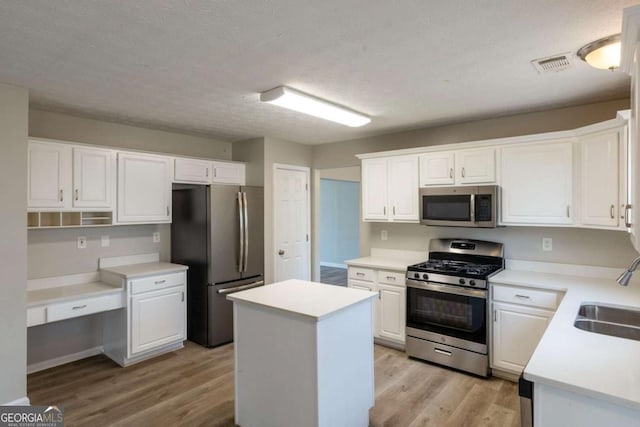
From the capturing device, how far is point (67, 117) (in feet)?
11.5

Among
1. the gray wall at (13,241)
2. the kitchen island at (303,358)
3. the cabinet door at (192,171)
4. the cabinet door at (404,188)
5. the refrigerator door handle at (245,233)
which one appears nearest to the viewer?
the kitchen island at (303,358)

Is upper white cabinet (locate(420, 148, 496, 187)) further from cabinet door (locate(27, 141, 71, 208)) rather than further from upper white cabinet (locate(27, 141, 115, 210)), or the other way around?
cabinet door (locate(27, 141, 71, 208))

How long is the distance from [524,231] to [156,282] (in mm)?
3642

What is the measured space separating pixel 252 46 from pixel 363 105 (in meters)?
1.41

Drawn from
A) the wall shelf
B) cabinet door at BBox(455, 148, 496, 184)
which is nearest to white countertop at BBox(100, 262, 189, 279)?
the wall shelf

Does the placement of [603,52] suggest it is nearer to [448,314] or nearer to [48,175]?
[448,314]

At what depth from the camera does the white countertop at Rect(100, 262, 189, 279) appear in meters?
3.50

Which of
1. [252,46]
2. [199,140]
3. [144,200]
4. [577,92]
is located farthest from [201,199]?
[577,92]

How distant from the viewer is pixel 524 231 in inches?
137

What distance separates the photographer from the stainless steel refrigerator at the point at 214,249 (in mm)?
3922

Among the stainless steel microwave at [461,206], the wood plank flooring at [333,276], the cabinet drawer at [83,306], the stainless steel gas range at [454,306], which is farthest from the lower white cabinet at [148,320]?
the wood plank flooring at [333,276]

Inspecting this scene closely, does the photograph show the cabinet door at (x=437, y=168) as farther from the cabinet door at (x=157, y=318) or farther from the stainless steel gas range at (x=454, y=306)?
the cabinet door at (x=157, y=318)

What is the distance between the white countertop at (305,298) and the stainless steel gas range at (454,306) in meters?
1.16

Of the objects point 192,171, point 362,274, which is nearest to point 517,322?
A: point 362,274
